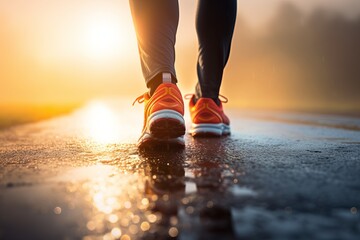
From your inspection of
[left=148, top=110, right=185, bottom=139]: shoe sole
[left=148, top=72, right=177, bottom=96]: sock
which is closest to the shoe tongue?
[left=148, top=72, right=177, bottom=96]: sock

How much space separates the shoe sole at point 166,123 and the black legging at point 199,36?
1.14 ft

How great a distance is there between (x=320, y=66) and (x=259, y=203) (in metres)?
32.0

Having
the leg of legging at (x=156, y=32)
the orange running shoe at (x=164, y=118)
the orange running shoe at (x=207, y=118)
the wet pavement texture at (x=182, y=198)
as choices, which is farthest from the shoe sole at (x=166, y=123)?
the orange running shoe at (x=207, y=118)

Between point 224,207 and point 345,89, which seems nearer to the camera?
point 224,207

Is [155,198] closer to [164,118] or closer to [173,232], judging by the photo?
[173,232]

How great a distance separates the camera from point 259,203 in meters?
1.02

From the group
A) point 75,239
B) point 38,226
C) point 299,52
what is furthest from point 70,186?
point 299,52

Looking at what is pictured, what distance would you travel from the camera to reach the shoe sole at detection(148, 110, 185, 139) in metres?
2.04

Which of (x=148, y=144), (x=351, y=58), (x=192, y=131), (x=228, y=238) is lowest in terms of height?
(x=228, y=238)

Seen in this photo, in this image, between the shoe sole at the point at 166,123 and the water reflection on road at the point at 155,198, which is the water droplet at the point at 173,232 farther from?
the shoe sole at the point at 166,123

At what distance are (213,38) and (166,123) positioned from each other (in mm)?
1089

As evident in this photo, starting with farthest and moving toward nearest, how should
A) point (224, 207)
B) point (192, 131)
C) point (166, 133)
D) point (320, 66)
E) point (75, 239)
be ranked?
point (320, 66) → point (192, 131) → point (166, 133) → point (224, 207) → point (75, 239)

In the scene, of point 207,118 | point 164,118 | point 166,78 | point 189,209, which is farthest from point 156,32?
point 189,209

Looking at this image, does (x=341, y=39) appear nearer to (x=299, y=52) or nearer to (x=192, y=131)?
(x=299, y=52)
